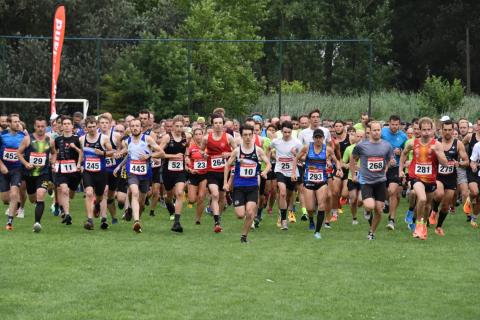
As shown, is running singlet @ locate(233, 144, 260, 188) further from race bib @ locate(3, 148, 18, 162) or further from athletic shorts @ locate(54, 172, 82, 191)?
race bib @ locate(3, 148, 18, 162)

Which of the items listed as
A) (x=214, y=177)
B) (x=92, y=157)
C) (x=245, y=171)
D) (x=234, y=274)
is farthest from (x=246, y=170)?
(x=234, y=274)

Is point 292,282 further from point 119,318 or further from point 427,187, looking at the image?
point 427,187

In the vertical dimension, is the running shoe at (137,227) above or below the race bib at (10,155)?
below

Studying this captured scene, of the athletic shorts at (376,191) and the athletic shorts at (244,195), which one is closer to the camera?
the athletic shorts at (244,195)

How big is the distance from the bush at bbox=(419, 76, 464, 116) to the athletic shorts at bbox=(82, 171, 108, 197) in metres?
17.5

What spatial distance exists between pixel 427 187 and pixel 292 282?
5.32 m

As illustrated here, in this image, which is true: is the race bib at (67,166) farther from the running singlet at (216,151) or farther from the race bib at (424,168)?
the race bib at (424,168)

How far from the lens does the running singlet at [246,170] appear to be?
16500 mm

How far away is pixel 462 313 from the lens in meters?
10.6

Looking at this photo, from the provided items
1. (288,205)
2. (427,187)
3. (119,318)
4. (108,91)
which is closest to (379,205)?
(427,187)

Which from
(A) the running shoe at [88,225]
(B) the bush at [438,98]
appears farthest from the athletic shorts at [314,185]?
(B) the bush at [438,98]

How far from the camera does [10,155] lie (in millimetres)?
18375

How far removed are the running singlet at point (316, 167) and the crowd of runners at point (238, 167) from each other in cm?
2

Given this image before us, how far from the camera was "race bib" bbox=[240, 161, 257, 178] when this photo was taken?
16.5 m
